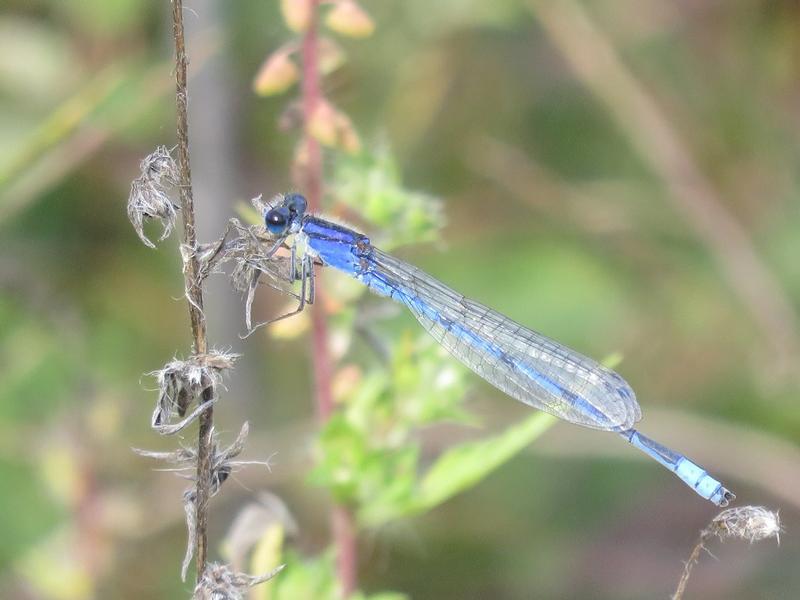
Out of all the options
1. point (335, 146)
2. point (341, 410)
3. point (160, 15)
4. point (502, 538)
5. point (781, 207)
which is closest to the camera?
point (335, 146)

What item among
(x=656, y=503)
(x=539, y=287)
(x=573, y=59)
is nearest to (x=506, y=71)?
(x=573, y=59)

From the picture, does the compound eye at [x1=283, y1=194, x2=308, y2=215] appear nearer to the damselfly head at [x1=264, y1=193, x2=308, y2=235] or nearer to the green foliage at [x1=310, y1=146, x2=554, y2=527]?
the damselfly head at [x1=264, y1=193, x2=308, y2=235]

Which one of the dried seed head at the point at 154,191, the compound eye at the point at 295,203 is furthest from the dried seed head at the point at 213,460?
the compound eye at the point at 295,203

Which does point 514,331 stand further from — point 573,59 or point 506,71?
point 506,71

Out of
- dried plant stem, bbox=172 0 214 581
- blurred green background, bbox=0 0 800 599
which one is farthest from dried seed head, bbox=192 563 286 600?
blurred green background, bbox=0 0 800 599

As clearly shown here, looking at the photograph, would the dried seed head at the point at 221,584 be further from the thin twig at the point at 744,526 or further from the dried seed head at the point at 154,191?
the thin twig at the point at 744,526

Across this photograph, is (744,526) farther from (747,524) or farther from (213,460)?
(213,460)
